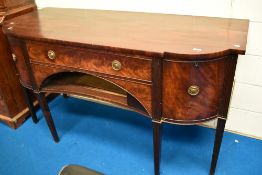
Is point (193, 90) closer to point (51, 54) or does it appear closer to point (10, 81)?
point (51, 54)

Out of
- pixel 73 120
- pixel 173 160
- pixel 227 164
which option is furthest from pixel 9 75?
pixel 227 164

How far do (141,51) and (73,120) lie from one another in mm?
1088

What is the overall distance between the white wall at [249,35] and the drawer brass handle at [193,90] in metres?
0.55

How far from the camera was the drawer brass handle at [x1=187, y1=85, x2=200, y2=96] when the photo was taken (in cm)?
107

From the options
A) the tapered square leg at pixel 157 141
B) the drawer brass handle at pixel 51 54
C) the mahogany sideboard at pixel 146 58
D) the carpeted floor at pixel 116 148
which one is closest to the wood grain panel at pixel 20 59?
the mahogany sideboard at pixel 146 58

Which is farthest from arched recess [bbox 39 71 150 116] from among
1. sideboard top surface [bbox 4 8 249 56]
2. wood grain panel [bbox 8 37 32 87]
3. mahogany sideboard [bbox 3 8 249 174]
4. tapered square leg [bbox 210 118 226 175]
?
tapered square leg [bbox 210 118 226 175]

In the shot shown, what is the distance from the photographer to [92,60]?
1.20 meters

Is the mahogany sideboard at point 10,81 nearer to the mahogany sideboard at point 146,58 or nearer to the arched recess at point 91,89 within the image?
the mahogany sideboard at point 146,58

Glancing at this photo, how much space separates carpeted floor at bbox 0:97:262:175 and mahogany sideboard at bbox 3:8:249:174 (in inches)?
6.8

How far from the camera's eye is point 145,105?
3.92 feet

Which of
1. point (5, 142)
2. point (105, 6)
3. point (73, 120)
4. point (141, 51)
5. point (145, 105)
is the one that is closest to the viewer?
point (141, 51)

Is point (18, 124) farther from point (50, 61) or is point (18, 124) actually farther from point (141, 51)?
point (141, 51)

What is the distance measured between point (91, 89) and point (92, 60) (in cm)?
28

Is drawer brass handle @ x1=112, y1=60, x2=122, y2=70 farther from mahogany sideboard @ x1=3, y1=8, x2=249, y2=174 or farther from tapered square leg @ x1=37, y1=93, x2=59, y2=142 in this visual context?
tapered square leg @ x1=37, y1=93, x2=59, y2=142
